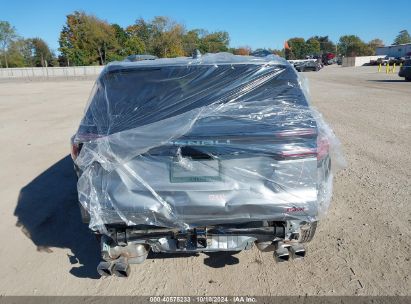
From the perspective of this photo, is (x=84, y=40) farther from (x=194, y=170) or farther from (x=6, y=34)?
(x=194, y=170)

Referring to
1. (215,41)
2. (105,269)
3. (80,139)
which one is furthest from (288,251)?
(215,41)

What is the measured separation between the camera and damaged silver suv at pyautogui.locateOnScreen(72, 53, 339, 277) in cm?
256

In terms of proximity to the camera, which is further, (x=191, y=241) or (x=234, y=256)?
(x=234, y=256)

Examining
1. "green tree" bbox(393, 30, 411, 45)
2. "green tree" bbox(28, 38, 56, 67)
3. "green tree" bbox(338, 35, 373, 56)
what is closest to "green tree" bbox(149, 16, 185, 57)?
"green tree" bbox(28, 38, 56, 67)

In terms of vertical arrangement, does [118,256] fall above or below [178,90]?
below

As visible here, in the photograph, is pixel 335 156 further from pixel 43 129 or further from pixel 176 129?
pixel 43 129

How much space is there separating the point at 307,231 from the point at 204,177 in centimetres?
110

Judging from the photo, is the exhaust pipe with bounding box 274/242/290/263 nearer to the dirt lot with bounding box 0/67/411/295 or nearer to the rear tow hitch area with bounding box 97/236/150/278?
the dirt lot with bounding box 0/67/411/295

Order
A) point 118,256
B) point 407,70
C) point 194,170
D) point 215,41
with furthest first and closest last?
1. point 215,41
2. point 407,70
3. point 118,256
4. point 194,170

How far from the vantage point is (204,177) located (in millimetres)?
2568

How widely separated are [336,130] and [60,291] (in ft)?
24.5

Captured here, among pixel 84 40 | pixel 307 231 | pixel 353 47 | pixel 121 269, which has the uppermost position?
pixel 84 40

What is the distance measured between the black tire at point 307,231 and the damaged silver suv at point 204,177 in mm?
32

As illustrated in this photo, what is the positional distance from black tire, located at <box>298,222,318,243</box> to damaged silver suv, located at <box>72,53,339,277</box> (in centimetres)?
3
